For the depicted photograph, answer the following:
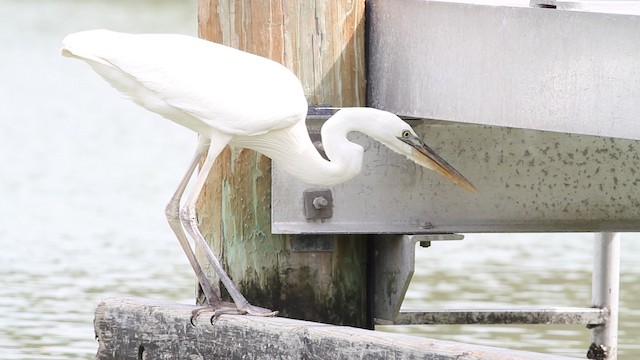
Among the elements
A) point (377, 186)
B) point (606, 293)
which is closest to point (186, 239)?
point (377, 186)

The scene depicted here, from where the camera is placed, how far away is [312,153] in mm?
7867

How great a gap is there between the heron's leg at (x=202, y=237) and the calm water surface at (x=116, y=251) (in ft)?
6.90

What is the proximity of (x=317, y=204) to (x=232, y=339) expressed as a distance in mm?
1069

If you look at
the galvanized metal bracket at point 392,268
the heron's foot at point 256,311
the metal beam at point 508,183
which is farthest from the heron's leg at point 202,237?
the galvanized metal bracket at point 392,268

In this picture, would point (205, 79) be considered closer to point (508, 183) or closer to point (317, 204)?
point (317, 204)

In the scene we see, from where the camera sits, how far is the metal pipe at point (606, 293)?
941cm

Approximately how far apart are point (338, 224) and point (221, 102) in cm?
91

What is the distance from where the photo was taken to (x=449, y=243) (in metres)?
14.0

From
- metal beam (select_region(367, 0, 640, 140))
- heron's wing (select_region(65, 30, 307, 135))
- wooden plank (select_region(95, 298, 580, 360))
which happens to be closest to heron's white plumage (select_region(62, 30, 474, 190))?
heron's wing (select_region(65, 30, 307, 135))

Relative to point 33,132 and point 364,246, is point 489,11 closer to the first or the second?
point 364,246

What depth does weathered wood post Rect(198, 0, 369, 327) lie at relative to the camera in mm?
7957

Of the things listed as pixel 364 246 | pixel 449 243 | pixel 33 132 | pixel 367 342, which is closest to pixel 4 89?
pixel 33 132

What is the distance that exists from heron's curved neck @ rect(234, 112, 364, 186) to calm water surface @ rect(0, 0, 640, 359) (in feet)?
8.04

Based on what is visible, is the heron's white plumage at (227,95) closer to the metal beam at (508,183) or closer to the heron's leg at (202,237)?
the heron's leg at (202,237)
